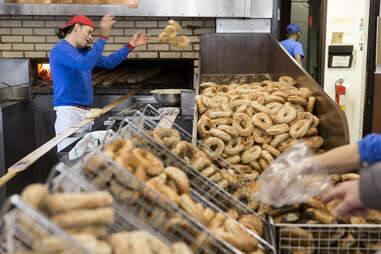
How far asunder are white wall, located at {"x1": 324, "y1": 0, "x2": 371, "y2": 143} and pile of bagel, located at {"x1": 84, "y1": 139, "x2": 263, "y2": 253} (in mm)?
5903

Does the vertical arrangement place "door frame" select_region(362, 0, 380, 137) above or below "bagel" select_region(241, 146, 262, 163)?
above

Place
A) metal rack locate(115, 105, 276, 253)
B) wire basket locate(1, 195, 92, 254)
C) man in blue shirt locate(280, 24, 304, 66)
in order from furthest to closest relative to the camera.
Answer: man in blue shirt locate(280, 24, 304, 66) → metal rack locate(115, 105, 276, 253) → wire basket locate(1, 195, 92, 254)

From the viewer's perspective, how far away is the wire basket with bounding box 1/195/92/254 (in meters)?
1.06

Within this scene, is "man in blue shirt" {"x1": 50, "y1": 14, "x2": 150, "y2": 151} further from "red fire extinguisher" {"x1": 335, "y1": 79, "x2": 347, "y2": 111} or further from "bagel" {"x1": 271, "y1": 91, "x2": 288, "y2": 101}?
"red fire extinguisher" {"x1": 335, "y1": 79, "x2": 347, "y2": 111}

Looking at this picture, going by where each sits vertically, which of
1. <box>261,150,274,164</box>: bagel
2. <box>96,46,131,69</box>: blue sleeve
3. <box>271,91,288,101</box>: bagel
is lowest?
<box>261,150,274,164</box>: bagel

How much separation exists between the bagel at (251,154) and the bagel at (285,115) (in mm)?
291

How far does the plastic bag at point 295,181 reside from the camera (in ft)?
5.49

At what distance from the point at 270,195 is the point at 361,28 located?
593 centimetres

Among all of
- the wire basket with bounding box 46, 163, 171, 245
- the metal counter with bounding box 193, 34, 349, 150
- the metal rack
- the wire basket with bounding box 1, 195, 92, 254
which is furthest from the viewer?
the metal counter with bounding box 193, 34, 349, 150

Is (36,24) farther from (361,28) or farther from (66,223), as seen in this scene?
(66,223)

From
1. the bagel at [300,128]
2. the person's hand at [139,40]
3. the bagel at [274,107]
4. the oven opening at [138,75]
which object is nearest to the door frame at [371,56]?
the oven opening at [138,75]

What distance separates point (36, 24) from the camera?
587 cm

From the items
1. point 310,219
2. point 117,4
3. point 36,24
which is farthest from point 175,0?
point 310,219

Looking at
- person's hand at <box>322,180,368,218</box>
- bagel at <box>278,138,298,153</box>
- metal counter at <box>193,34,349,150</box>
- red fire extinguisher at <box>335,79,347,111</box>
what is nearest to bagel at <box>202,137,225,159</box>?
bagel at <box>278,138,298,153</box>
